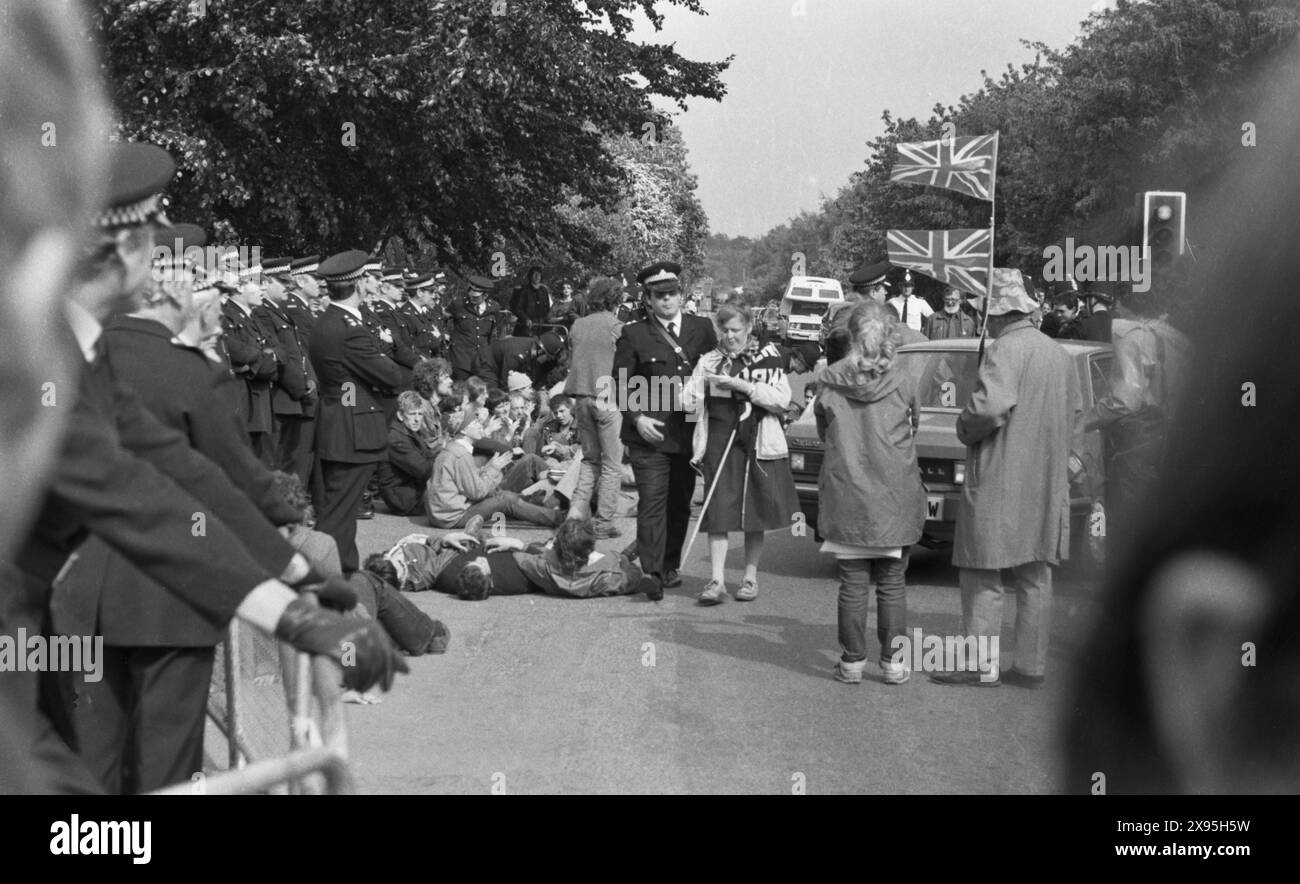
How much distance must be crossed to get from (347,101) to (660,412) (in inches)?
480

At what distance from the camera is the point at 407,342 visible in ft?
53.4

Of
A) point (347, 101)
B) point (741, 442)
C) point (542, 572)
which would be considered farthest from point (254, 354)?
point (347, 101)

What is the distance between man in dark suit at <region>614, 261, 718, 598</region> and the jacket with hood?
2.56m

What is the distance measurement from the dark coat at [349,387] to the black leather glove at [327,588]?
255 inches

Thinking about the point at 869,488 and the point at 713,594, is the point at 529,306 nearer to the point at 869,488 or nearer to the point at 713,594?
the point at 713,594

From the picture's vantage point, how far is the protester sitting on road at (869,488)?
316 inches

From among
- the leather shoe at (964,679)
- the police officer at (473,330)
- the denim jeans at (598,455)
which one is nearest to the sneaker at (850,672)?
the leather shoe at (964,679)

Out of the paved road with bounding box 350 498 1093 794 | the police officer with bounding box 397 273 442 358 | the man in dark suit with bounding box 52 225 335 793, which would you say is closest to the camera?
the man in dark suit with bounding box 52 225 335 793

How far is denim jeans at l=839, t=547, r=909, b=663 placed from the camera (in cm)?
799

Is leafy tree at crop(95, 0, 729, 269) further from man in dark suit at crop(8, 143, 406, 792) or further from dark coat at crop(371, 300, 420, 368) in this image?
man in dark suit at crop(8, 143, 406, 792)

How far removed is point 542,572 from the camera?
1034 cm

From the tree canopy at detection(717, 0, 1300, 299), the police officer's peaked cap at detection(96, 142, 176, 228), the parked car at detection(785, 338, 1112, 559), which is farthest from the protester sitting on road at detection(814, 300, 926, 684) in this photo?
the tree canopy at detection(717, 0, 1300, 299)
